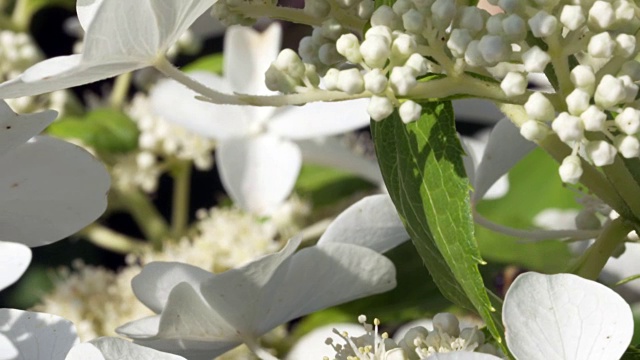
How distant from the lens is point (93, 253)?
62.1 inches

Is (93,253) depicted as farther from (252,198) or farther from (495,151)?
(495,151)

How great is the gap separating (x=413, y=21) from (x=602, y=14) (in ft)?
0.20

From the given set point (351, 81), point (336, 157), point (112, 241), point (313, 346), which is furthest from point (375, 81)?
point (112, 241)

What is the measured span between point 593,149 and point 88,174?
0.22m

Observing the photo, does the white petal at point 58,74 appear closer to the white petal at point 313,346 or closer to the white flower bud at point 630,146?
the white flower bud at point 630,146

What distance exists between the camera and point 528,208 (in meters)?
0.99

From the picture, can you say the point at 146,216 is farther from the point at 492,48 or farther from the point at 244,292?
the point at 492,48

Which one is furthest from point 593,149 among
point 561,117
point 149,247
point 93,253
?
point 93,253

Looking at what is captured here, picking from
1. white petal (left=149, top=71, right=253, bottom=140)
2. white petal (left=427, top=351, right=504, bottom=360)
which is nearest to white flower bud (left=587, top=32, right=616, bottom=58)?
white petal (left=427, top=351, right=504, bottom=360)

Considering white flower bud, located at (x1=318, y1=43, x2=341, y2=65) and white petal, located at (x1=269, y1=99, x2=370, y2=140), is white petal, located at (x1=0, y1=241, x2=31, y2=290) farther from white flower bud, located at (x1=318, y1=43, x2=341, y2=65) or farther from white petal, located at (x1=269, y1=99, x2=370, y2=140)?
white petal, located at (x1=269, y1=99, x2=370, y2=140)

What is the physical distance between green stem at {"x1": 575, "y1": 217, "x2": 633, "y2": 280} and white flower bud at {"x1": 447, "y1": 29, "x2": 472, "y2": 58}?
0.33ft

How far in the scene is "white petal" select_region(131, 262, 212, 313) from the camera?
0.43 m

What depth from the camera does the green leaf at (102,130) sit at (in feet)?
2.89

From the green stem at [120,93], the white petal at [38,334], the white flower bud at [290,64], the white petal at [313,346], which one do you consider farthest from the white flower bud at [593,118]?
the green stem at [120,93]
